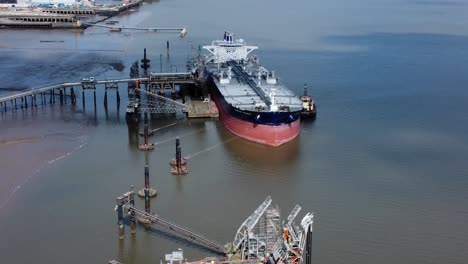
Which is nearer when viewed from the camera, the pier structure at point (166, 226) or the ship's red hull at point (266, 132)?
the pier structure at point (166, 226)

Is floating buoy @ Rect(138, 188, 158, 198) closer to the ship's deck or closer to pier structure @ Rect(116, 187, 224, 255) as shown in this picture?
pier structure @ Rect(116, 187, 224, 255)

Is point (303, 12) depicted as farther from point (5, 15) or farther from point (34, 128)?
A: point (34, 128)

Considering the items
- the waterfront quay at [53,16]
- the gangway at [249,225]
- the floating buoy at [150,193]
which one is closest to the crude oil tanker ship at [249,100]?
the floating buoy at [150,193]

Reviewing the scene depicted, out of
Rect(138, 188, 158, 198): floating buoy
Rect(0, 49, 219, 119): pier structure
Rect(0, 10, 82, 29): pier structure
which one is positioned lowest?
Rect(138, 188, 158, 198): floating buoy

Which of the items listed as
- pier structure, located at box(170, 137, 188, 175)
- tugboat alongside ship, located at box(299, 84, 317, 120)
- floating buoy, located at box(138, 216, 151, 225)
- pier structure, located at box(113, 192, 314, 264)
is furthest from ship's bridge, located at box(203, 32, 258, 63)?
pier structure, located at box(113, 192, 314, 264)

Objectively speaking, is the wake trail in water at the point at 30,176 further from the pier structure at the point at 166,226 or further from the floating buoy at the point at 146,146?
the pier structure at the point at 166,226

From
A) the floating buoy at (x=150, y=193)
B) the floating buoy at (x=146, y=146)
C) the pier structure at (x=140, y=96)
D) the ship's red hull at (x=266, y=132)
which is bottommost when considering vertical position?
the floating buoy at (x=150, y=193)

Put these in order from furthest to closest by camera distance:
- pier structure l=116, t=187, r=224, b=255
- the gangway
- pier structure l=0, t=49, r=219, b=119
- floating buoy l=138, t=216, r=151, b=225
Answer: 1. pier structure l=0, t=49, r=219, b=119
2. floating buoy l=138, t=216, r=151, b=225
3. pier structure l=116, t=187, r=224, b=255
4. the gangway
